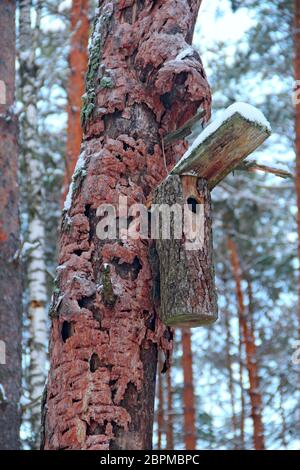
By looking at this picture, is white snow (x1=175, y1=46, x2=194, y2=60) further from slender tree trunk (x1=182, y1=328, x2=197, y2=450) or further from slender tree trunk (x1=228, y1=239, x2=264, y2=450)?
slender tree trunk (x1=228, y1=239, x2=264, y2=450)

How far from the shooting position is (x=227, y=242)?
12859 mm

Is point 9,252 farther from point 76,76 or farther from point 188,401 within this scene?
point 188,401

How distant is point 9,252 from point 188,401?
4.17 metres

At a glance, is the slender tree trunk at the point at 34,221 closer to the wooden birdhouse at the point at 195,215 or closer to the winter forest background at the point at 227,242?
the winter forest background at the point at 227,242

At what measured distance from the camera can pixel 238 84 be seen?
38.7 ft

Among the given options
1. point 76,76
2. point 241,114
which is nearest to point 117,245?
point 241,114

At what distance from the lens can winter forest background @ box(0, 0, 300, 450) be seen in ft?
32.8

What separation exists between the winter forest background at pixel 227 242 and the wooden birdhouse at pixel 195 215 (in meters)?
5.09

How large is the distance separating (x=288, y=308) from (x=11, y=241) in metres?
7.42

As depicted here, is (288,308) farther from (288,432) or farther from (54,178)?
(54,178)

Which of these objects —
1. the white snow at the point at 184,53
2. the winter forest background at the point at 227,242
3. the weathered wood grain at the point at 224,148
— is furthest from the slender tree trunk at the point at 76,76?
the weathered wood grain at the point at 224,148

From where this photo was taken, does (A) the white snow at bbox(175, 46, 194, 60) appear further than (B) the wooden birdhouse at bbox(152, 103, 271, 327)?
Yes

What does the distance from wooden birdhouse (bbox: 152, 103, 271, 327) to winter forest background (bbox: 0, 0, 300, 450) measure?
509 cm

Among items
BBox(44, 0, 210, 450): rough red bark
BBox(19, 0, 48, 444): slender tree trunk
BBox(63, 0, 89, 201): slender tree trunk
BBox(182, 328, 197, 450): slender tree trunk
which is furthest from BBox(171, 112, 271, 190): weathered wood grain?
BBox(182, 328, 197, 450): slender tree trunk
